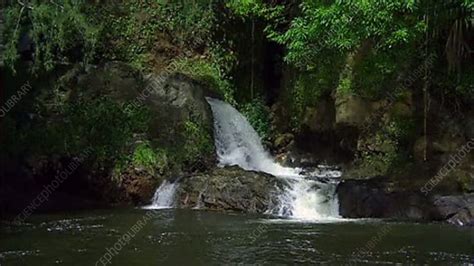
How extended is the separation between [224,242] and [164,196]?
482 cm

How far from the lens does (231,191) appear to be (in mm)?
13188

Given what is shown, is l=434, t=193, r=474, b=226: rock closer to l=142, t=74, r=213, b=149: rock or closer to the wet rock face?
the wet rock face

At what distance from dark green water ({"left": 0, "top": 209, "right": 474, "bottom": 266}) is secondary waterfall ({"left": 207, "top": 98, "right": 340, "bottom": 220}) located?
3.84 ft

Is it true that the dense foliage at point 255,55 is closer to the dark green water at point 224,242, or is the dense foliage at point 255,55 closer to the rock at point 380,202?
the rock at point 380,202

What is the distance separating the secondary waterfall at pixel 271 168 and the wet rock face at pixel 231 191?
0.85 feet

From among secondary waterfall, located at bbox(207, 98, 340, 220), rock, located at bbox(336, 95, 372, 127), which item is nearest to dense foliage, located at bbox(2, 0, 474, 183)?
rock, located at bbox(336, 95, 372, 127)

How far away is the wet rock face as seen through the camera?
12938 millimetres

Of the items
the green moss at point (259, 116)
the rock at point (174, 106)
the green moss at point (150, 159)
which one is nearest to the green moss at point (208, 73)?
the green moss at point (259, 116)

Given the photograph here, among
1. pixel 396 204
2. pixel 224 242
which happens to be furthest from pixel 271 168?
pixel 224 242

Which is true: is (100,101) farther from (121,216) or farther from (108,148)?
(121,216)

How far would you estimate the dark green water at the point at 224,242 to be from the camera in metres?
8.21

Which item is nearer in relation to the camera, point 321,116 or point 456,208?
point 456,208

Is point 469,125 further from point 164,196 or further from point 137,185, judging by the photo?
point 137,185

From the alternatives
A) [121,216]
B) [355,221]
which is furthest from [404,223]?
[121,216]
